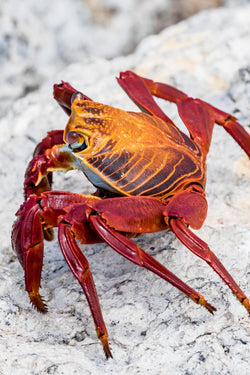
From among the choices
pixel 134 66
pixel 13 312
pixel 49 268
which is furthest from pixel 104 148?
pixel 134 66

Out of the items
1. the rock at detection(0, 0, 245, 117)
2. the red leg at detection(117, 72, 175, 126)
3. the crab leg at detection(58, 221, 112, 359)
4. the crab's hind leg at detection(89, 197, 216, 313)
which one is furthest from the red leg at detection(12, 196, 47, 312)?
the rock at detection(0, 0, 245, 117)

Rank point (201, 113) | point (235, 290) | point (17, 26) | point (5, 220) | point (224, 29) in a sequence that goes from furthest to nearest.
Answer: point (17, 26)
point (224, 29)
point (5, 220)
point (201, 113)
point (235, 290)

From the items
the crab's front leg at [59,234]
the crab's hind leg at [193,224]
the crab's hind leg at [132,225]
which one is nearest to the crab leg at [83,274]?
the crab's front leg at [59,234]

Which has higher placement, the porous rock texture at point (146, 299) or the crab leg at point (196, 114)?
the crab leg at point (196, 114)

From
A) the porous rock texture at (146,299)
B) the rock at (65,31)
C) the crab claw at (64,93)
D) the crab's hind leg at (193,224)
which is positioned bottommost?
the porous rock texture at (146,299)

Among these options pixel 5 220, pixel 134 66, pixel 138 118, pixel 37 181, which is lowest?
pixel 5 220

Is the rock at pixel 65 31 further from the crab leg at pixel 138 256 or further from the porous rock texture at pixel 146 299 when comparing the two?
the crab leg at pixel 138 256

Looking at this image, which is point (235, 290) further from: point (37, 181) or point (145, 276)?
point (37, 181)

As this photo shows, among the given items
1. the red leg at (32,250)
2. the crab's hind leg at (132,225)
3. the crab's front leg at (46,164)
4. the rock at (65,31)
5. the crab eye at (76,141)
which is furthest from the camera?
the rock at (65,31)
